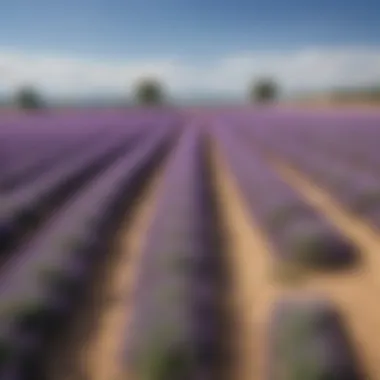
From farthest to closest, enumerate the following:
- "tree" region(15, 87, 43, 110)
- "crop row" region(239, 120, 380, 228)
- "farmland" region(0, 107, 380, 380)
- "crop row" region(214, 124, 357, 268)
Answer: "tree" region(15, 87, 43, 110)
"crop row" region(239, 120, 380, 228)
"crop row" region(214, 124, 357, 268)
"farmland" region(0, 107, 380, 380)

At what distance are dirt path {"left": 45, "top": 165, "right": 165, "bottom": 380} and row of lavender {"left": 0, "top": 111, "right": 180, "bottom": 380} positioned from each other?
0.17m

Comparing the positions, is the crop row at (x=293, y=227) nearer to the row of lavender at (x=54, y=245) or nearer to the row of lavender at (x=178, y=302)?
the row of lavender at (x=178, y=302)

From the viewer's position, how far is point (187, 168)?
12.9 meters

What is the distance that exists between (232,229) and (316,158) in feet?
22.6

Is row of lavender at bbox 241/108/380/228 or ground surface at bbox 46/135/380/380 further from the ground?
ground surface at bbox 46/135/380/380

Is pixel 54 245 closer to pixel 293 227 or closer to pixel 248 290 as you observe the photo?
pixel 248 290

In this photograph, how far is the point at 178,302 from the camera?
4793mm

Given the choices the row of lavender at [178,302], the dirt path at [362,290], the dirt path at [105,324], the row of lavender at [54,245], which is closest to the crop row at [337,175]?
the dirt path at [362,290]

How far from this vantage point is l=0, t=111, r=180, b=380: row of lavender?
4.47 m

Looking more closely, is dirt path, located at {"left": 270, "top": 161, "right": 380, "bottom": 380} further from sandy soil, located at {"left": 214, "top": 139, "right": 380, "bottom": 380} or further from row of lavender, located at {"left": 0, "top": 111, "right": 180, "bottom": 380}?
row of lavender, located at {"left": 0, "top": 111, "right": 180, "bottom": 380}

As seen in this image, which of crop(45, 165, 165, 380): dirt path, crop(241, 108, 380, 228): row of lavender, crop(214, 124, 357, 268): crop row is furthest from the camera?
crop(241, 108, 380, 228): row of lavender

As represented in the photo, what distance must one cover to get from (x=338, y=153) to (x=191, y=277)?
1108 cm

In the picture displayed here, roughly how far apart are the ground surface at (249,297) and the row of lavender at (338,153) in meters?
0.62

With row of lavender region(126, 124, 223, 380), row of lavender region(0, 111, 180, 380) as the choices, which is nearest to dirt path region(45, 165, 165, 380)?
row of lavender region(0, 111, 180, 380)
